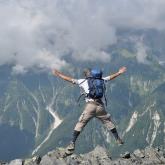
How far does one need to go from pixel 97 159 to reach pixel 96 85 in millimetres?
6081

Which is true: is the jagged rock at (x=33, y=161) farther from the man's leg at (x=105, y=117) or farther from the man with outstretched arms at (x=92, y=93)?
the man's leg at (x=105, y=117)

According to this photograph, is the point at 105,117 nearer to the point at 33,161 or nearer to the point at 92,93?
the point at 92,93

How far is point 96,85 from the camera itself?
33.5 meters

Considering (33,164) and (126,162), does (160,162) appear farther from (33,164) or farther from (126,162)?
(33,164)

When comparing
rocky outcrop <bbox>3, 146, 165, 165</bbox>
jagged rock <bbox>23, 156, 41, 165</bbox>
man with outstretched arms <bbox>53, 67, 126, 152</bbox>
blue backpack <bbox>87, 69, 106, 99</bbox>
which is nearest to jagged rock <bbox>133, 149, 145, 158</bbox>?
rocky outcrop <bbox>3, 146, 165, 165</bbox>

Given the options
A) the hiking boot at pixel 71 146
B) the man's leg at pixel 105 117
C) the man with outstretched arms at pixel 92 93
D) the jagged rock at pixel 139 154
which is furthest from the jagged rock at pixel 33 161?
the jagged rock at pixel 139 154

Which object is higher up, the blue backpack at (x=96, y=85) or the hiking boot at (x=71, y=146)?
the blue backpack at (x=96, y=85)

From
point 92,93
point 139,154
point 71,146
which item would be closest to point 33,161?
point 71,146

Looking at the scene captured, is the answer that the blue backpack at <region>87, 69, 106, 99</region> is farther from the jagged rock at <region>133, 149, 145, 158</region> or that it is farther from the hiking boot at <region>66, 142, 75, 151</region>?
the jagged rock at <region>133, 149, 145, 158</region>

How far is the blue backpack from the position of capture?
33.6 meters

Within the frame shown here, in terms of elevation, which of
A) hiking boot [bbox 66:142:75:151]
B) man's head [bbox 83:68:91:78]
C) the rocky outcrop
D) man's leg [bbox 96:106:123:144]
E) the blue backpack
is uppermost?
man's head [bbox 83:68:91:78]

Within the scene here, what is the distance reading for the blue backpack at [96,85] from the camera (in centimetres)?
3359

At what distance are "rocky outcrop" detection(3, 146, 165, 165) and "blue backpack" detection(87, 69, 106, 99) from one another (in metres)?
4.75

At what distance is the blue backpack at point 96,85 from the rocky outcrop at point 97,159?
4.75m
